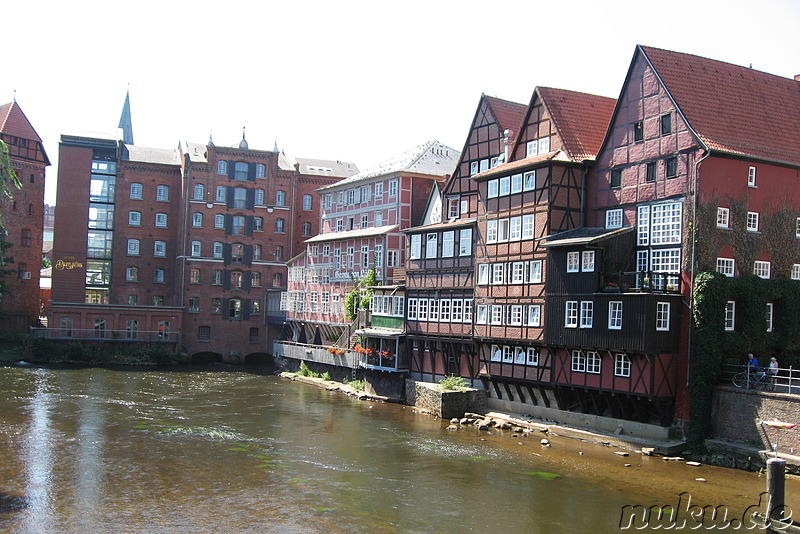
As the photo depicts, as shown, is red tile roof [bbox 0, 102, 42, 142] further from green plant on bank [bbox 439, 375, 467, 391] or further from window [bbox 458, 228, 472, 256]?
green plant on bank [bbox 439, 375, 467, 391]

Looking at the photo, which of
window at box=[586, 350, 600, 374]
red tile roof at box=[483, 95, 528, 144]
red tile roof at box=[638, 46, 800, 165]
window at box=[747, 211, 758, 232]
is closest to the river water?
window at box=[586, 350, 600, 374]

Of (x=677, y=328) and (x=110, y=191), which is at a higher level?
(x=110, y=191)

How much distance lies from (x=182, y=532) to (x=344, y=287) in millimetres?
37659

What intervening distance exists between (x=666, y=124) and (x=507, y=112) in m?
12.2

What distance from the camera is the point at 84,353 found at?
61.4 m

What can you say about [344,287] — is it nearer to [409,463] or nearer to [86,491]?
[409,463]

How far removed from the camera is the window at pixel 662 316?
31.5m

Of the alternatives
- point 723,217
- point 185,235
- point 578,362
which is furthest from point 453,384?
point 185,235

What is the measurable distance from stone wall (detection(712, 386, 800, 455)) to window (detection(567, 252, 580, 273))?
780cm

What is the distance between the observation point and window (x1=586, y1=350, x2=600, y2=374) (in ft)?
112

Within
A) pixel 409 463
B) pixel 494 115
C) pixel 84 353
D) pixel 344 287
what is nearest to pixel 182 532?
pixel 409 463

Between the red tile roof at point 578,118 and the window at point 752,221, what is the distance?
780 cm

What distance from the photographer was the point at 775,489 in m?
21.7

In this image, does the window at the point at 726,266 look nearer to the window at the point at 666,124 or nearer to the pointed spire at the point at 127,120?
the window at the point at 666,124
